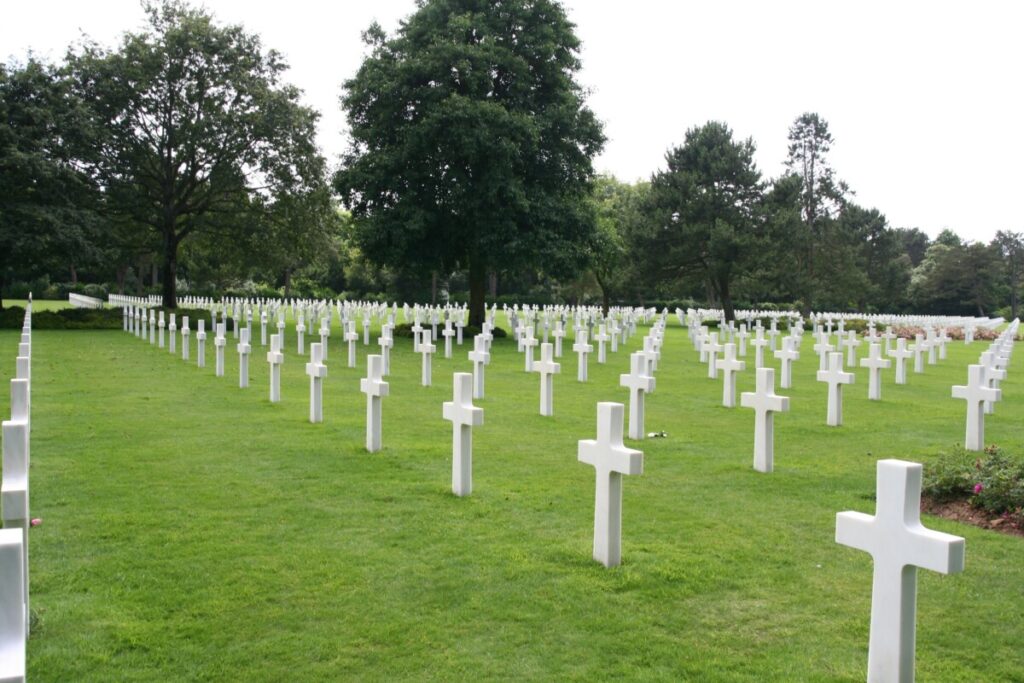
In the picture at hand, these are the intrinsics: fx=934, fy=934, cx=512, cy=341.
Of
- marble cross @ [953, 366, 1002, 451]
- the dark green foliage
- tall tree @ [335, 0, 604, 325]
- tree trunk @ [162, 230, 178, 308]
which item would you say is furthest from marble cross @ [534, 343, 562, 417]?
tree trunk @ [162, 230, 178, 308]

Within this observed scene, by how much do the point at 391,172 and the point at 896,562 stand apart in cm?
2506

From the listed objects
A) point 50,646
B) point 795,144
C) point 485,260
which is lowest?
point 50,646

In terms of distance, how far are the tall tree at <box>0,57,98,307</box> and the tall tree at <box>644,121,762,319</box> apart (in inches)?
923

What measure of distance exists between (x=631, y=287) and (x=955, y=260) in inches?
1338

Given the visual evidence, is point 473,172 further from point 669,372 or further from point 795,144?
point 795,144

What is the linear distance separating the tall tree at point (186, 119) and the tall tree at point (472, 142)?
5.31 metres

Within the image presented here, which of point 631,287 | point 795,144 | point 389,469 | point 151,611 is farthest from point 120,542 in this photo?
point 795,144

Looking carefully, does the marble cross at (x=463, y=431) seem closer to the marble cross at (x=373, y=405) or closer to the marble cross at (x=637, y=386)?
the marble cross at (x=373, y=405)

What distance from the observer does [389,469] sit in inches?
314

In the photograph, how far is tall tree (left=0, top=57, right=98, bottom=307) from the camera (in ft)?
91.8

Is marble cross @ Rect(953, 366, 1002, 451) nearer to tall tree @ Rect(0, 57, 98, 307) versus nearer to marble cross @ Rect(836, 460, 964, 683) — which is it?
marble cross @ Rect(836, 460, 964, 683)

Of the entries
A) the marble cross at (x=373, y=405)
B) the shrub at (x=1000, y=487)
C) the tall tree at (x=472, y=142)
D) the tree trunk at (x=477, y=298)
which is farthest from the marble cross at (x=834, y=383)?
the tree trunk at (x=477, y=298)

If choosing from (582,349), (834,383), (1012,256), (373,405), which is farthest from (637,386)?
(1012,256)

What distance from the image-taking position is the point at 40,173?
28266 mm
